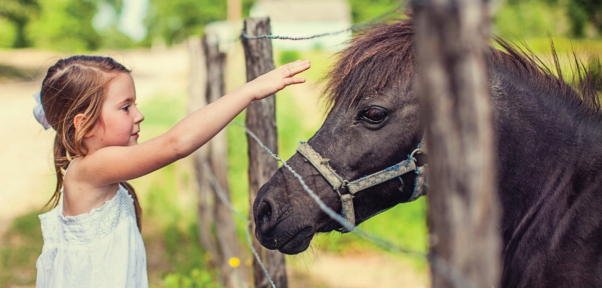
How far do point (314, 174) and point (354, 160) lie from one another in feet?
0.59

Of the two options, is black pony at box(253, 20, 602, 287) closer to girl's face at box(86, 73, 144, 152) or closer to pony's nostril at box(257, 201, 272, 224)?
pony's nostril at box(257, 201, 272, 224)

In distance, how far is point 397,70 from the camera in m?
1.88

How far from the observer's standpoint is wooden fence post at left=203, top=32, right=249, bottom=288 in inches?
166

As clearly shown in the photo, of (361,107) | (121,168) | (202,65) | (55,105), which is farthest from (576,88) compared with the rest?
(202,65)

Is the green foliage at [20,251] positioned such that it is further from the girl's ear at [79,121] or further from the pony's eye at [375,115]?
the pony's eye at [375,115]

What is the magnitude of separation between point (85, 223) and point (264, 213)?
719 millimetres

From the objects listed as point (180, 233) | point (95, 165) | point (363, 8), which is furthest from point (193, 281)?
point (363, 8)

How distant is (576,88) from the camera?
2.03m

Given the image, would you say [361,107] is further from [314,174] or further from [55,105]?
[55,105]

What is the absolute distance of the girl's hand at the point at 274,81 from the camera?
1.63 m

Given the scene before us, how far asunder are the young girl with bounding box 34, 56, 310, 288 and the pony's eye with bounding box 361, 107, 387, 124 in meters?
0.35

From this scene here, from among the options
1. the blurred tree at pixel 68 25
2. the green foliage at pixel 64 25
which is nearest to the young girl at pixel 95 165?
the blurred tree at pixel 68 25

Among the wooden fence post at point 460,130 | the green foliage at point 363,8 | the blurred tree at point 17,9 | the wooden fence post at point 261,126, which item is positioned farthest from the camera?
the green foliage at point 363,8

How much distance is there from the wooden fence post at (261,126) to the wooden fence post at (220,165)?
1.65m
